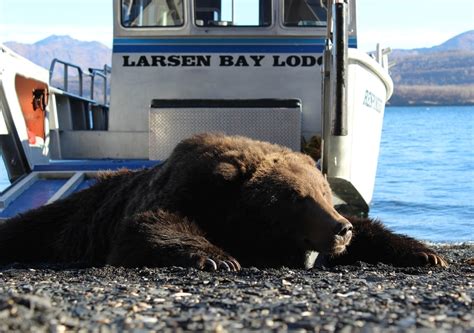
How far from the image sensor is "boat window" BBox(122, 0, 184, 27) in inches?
436

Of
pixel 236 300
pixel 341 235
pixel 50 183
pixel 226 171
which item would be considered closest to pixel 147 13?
pixel 50 183

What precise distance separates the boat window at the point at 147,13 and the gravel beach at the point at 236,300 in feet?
19.0

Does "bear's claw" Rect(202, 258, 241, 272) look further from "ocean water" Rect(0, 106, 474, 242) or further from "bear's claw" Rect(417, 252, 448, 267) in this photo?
"ocean water" Rect(0, 106, 474, 242)

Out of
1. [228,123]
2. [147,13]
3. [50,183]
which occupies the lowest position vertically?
[50,183]

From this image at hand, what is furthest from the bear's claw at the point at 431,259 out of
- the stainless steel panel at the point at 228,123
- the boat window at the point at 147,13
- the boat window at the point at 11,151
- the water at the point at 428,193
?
the water at the point at 428,193

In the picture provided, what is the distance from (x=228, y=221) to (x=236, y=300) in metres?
1.84

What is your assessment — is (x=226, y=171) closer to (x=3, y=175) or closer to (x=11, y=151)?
(x=11, y=151)

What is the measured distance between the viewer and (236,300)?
408 centimetres

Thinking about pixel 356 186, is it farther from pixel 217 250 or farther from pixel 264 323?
pixel 264 323

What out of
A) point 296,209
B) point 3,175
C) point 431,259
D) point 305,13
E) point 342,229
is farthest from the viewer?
point 3,175

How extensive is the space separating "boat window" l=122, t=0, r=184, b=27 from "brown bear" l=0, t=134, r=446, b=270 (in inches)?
184

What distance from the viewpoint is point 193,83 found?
1112cm

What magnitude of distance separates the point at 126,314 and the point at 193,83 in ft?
24.8

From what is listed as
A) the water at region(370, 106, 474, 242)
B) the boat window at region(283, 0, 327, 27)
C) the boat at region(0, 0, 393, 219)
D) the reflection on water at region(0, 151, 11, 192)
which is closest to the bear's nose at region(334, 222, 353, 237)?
the boat at region(0, 0, 393, 219)
